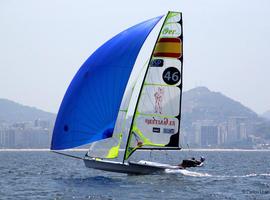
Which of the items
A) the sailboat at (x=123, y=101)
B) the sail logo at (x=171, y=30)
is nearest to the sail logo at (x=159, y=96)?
the sailboat at (x=123, y=101)

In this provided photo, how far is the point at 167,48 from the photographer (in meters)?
31.7

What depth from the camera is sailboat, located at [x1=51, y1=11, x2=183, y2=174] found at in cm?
3056

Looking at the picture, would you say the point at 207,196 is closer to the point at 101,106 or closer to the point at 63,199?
the point at 63,199

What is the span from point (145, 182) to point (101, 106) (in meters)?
4.40

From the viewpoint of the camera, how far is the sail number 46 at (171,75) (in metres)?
31.6

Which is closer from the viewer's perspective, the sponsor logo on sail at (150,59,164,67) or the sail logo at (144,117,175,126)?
the sponsor logo on sail at (150,59,164,67)

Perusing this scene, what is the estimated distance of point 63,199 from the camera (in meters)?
24.1

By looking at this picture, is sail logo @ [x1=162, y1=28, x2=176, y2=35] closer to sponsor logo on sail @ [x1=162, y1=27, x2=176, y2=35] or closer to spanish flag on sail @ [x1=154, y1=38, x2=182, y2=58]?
sponsor logo on sail @ [x1=162, y1=27, x2=176, y2=35]

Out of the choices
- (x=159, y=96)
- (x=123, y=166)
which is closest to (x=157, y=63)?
(x=159, y=96)

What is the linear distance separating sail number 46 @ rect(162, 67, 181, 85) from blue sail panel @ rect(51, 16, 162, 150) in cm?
192

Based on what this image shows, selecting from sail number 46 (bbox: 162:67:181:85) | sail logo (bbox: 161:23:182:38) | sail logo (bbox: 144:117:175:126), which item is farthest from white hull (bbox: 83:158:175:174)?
sail logo (bbox: 161:23:182:38)

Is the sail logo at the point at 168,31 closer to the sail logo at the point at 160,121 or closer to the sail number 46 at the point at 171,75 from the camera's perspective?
the sail number 46 at the point at 171,75

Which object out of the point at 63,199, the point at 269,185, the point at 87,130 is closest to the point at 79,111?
the point at 87,130

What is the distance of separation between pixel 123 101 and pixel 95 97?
174 centimetres
